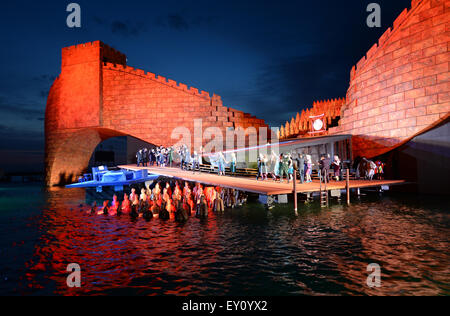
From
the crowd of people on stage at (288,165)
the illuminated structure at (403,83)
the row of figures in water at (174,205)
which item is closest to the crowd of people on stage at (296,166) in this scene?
the crowd of people on stage at (288,165)

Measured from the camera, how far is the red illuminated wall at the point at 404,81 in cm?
1847

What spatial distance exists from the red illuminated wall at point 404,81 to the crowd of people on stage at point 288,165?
7.08 feet

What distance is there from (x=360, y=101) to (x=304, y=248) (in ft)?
57.9

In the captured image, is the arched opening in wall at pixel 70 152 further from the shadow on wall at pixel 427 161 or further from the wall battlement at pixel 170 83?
the shadow on wall at pixel 427 161

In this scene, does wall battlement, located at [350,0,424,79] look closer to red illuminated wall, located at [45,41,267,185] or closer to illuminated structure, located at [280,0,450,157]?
illuminated structure, located at [280,0,450,157]

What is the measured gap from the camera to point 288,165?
55.3 ft

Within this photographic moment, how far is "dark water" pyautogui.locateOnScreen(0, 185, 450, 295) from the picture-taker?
6.73 m

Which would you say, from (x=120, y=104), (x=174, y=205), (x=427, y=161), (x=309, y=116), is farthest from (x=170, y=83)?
(x=427, y=161)

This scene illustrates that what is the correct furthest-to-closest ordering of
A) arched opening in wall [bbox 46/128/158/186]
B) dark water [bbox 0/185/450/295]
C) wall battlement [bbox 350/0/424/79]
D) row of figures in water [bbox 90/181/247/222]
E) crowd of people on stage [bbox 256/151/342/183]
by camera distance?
arched opening in wall [bbox 46/128/158/186], wall battlement [bbox 350/0/424/79], crowd of people on stage [bbox 256/151/342/183], row of figures in water [bbox 90/181/247/222], dark water [bbox 0/185/450/295]

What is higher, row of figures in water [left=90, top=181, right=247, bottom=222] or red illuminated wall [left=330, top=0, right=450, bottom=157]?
red illuminated wall [left=330, top=0, right=450, bottom=157]

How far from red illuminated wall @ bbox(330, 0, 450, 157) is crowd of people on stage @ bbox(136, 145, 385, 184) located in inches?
85.0

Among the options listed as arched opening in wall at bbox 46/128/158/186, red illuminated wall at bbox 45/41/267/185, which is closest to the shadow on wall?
red illuminated wall at bbox 45/41/267/185
